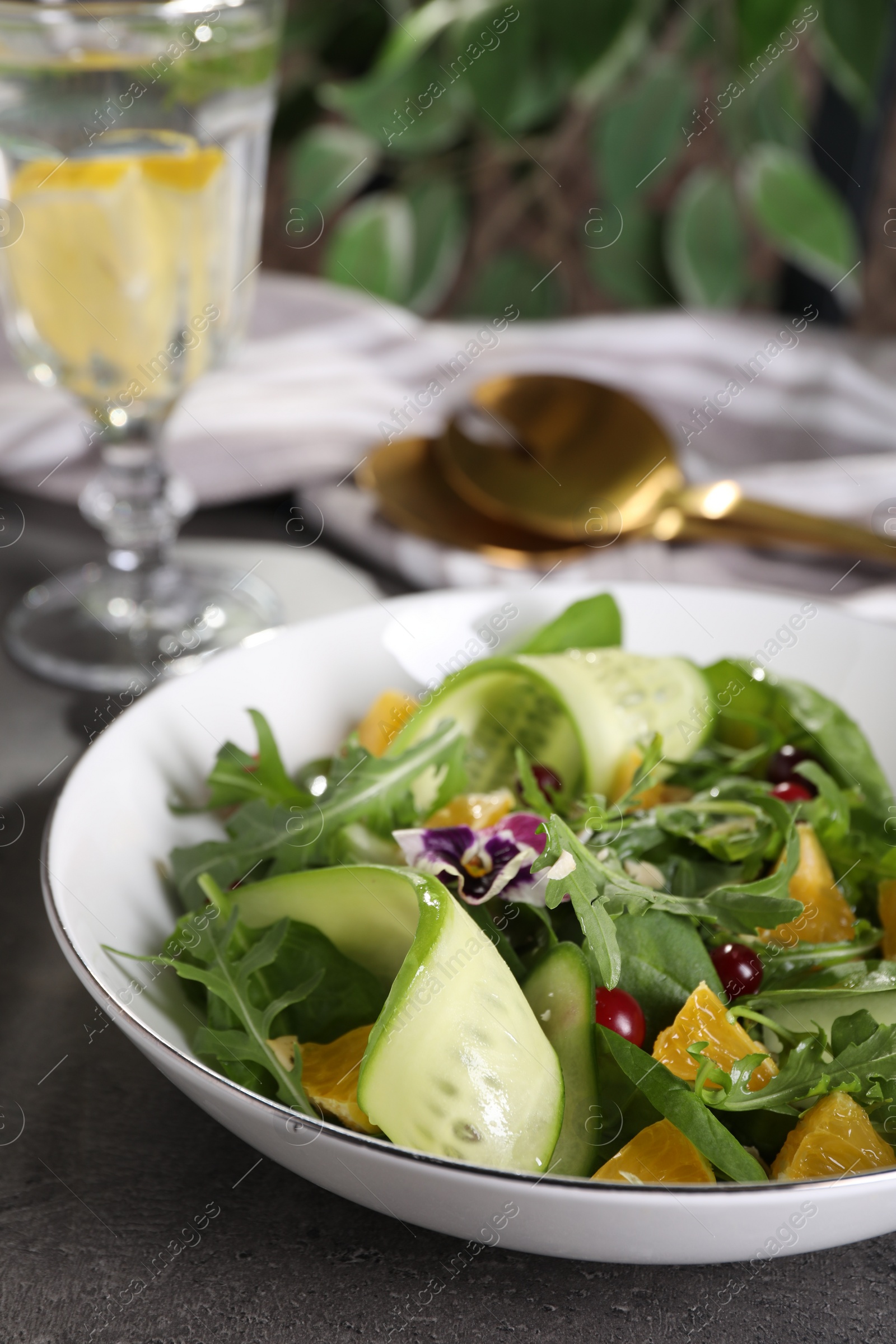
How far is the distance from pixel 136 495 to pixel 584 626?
481 millimetres

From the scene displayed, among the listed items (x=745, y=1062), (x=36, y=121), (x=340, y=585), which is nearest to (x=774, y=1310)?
(x=745, y=1062)

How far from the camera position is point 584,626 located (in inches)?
33.9

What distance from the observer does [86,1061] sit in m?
0.71

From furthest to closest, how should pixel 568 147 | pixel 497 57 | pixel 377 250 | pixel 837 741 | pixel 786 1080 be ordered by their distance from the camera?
pixel 568 147 < pixel 377 250 < pixel 497 57 < pixel 837 741 < pixel 786 1080

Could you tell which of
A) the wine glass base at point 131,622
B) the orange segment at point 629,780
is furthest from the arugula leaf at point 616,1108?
the wine glass base at point 131,622

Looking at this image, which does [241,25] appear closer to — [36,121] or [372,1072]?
[36,121]

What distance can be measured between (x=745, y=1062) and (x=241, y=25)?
862 mm

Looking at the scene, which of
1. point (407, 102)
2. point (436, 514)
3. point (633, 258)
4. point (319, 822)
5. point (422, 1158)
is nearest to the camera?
point (422, 1158)

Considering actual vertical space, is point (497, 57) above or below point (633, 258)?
above

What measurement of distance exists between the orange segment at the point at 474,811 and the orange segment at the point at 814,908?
0.15 metres

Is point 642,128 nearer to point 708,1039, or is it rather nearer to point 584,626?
point 584,626

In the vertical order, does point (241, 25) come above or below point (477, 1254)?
above

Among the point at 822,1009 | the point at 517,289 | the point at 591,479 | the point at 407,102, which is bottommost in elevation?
the point at 517,289

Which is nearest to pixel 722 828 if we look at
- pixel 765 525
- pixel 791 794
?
pixel 791 794
